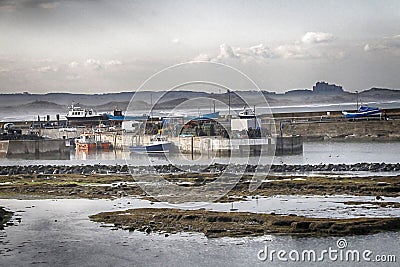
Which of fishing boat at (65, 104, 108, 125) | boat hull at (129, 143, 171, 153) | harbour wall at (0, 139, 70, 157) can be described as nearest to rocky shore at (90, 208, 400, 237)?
boat hull at (129, 143, 171, 153)

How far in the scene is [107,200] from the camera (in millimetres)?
11008

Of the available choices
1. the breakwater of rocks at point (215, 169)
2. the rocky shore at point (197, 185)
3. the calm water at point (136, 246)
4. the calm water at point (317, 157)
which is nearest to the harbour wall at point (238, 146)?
the calm water at point (317, 157)

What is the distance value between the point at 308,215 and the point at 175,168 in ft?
26.9

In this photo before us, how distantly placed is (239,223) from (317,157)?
12066mm

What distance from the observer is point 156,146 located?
23.4 m

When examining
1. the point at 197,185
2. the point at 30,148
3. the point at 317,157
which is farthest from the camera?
the point at 30,148

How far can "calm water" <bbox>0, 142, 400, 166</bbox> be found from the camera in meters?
19.0

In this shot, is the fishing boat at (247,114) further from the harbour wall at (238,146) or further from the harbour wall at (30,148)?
the harbour wall at (30,148)

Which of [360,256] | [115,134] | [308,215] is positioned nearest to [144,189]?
[308,215]

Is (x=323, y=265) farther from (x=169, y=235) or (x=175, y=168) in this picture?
(x=175, y=168)

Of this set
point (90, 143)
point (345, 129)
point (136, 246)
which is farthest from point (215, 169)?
point (345, 129)

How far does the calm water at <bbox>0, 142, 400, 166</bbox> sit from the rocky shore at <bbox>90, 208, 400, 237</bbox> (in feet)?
31.5

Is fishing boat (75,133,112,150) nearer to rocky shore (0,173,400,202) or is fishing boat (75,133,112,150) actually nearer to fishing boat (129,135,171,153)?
fishing boat (129,135,171,153)

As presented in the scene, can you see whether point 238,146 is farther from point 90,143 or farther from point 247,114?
point 90,143
